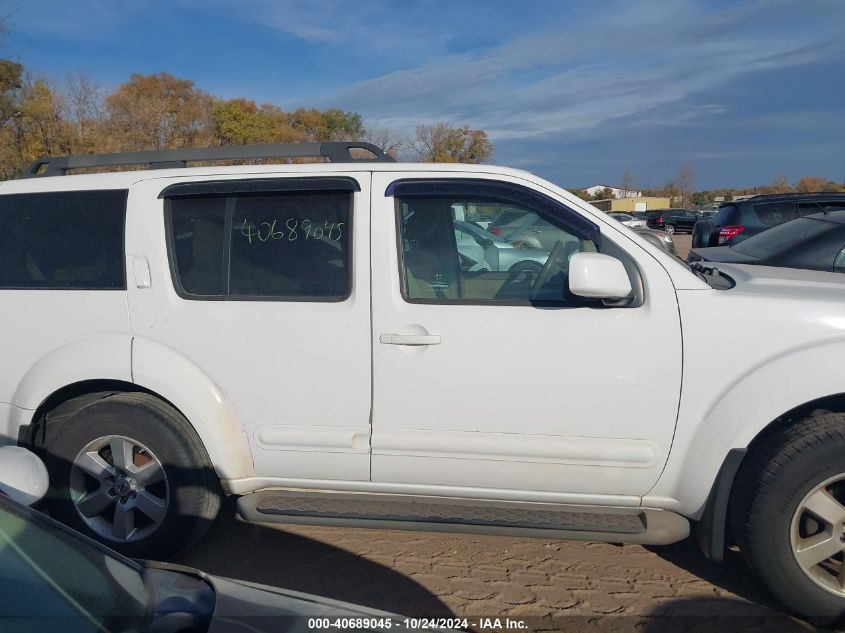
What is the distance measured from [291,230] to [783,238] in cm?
505

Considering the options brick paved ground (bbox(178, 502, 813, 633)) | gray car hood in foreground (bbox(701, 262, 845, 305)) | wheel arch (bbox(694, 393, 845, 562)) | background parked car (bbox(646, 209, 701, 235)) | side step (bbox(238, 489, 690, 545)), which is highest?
background parked car (bbox(646, 209, 701, 235))

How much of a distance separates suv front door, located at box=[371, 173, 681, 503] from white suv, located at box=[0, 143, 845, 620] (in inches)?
0.4

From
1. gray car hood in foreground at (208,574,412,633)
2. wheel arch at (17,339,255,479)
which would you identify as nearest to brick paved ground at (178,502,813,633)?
wheel arch at (17,339,255,479)

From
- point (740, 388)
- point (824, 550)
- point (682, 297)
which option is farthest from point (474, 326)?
point (824, 550)

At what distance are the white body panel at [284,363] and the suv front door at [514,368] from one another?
10 cm

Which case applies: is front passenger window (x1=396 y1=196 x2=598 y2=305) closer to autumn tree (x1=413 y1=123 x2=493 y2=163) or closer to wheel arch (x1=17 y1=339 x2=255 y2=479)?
wheel arch (x1=17 y1=339 x2=255 y2=479)

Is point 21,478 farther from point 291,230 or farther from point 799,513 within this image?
point 799,513

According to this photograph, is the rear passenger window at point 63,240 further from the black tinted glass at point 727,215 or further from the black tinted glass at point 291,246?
the black tinted glass at point 727,215

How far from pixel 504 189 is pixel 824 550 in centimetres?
213

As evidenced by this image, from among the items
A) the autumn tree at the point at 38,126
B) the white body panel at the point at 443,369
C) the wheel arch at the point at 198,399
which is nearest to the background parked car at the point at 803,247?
the white body panel at the point at 443,369

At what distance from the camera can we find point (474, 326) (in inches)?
123

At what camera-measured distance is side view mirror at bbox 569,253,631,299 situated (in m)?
2.89

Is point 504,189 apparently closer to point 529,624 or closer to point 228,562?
point 529,624

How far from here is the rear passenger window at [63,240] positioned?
3.52m
